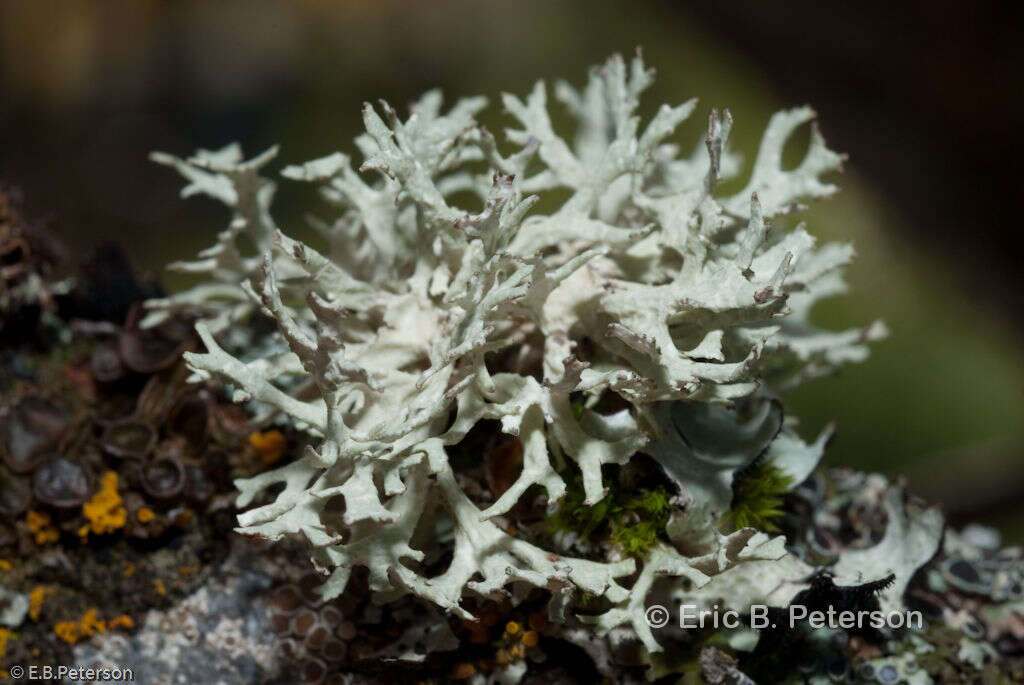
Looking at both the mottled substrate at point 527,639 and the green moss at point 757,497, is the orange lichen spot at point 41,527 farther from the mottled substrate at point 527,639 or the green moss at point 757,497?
the green moss at point 757,497

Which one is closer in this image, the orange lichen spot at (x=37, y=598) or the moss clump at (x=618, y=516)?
the moss clump at (x=618, y=516)

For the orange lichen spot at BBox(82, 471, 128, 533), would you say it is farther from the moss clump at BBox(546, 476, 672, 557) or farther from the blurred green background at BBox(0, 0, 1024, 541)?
the blurred green background at BBox(0, 0, 1024, 541)

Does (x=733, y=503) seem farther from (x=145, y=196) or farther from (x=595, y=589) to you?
(x=145, y=196)

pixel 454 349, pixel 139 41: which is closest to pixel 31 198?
pixel 139 41

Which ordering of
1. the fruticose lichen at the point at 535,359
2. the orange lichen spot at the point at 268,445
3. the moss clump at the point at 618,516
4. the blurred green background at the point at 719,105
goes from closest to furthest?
the fruticose lichen at the point at 535,359, the moss clump at the point at 618,516, the orange lichen spot at the point at 268,445, the blurred green background at the point at 719,105

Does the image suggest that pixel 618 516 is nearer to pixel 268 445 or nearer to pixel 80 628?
pixel 268 445

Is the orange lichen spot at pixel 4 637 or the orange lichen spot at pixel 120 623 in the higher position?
the orange lichen spot at pixel 120 623

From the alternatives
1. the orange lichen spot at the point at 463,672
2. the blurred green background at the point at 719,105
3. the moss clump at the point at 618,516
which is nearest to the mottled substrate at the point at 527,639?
the orange lichen spot at the point at 463,672

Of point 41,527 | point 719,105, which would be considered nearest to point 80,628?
point 41,527
